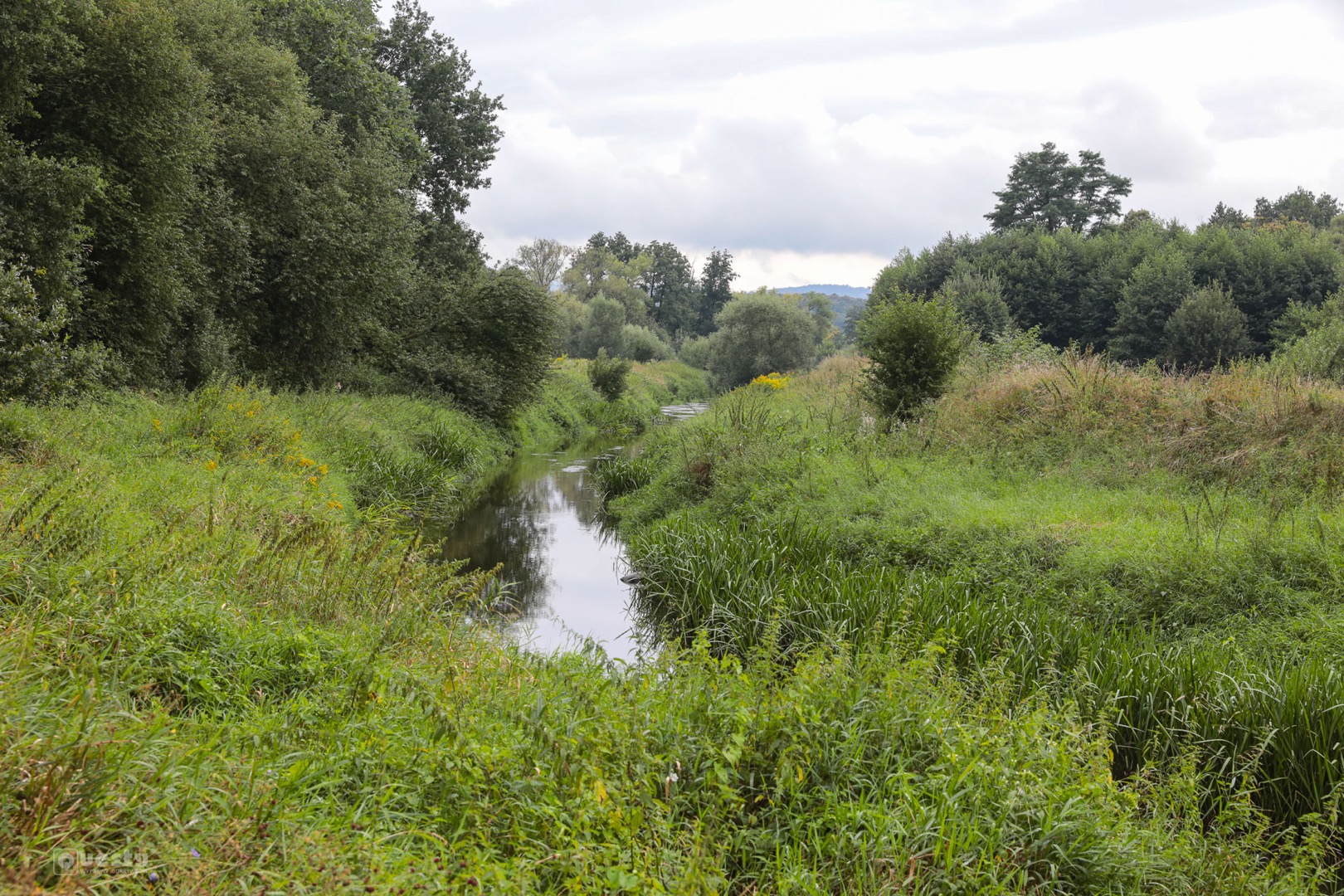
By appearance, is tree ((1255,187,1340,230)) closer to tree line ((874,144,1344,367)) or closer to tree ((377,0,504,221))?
tree line ((874,144,1344,367))

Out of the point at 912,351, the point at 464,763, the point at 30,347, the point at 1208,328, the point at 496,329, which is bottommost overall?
the point at 464,763

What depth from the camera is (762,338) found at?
42625mm

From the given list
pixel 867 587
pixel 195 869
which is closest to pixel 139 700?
pixel 195 869

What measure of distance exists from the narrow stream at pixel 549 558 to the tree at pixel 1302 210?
62012 millimetres

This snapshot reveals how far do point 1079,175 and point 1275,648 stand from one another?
54506 mm

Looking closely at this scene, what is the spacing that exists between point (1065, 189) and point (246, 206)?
51.6 meters

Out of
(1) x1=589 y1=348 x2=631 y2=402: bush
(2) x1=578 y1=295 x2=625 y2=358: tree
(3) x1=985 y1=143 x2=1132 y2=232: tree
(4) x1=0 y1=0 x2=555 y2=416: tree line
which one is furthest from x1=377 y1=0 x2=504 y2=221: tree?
(3) x1=985 y1=143 x2=1132 y2=232: tree

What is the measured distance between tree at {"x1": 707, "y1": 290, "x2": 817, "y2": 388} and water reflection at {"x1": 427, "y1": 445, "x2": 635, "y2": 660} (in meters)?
27.0

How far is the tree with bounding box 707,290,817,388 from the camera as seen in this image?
1677 inches

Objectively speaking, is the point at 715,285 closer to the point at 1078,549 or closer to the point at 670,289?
the point at 670,289

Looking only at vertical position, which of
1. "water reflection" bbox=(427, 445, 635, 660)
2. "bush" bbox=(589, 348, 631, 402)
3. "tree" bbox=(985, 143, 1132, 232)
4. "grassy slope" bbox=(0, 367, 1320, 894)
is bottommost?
"water reflection" bbox=(427, 445, 635, 660)

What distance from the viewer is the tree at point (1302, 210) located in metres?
56.4

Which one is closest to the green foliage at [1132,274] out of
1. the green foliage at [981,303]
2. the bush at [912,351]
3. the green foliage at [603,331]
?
the green foliage at [981,303]

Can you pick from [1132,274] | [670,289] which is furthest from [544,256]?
[1132,274]
